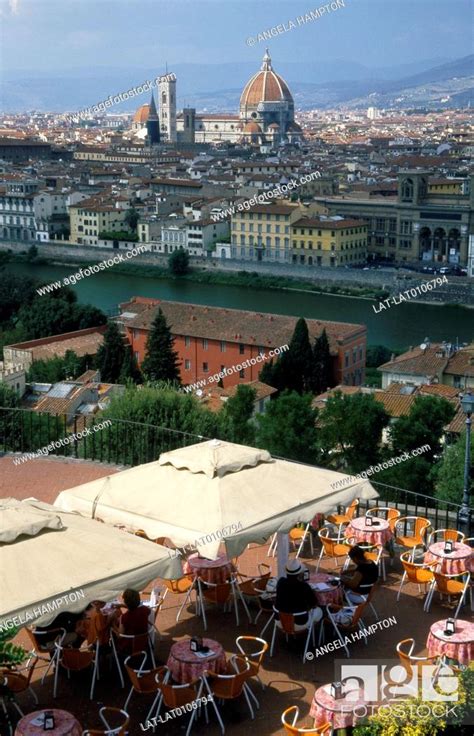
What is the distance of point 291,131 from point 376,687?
6564 cm

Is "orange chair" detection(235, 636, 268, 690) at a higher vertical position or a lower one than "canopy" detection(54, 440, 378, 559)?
lower

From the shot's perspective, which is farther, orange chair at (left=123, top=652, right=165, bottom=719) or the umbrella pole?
the umbrella pole

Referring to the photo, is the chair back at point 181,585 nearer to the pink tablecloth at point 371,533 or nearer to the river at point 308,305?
the pink tablecloth at point 371,533

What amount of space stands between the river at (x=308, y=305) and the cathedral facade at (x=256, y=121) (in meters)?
38.6

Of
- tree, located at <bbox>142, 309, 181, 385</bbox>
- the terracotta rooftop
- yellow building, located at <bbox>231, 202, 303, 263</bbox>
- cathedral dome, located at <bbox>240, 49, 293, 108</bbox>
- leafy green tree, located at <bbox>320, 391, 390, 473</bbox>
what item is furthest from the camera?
cathedral dome, located at <bbox>240, 49, 293, 108</bbox>

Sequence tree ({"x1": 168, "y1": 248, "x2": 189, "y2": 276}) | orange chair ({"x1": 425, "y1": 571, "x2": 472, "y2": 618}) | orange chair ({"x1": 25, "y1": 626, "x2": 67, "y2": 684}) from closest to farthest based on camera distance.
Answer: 1. orange chair ({"x1": 25, "y1": 626, "x2": 67, "y2": 684})
2. orange chair ({"x1": 425, "y1": 571, "x2": 472, "y2": 618})
3. tree ({"x1": 168, "y1": 248, "x2": 189, "y2": 276})

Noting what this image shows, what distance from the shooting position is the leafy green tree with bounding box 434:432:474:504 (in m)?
6.25

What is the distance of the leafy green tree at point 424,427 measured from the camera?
8375mm

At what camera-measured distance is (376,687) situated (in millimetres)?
2475

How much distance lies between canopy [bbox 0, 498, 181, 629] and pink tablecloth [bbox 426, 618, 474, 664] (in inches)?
25.2

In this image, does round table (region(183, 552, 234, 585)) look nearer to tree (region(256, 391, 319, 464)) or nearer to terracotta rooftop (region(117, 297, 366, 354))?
tree (region(256, 391, 319, 464))

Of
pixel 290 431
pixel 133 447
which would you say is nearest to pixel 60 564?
pixel 133 447

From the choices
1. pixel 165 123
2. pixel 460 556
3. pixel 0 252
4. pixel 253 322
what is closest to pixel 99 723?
pixel 460 556

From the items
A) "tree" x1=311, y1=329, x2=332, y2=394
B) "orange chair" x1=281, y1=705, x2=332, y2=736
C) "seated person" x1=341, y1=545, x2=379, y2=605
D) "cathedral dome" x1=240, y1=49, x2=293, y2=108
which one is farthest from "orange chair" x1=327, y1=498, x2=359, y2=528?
"cathedral dome" x1=240, y1=49, x2=293, y2=108
